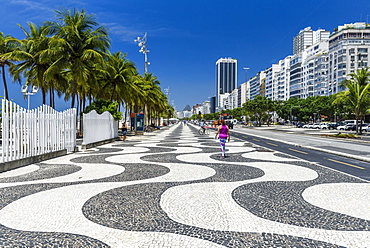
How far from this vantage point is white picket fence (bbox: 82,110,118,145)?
1744 cm

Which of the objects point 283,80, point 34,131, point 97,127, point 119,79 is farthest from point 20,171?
point 283,80

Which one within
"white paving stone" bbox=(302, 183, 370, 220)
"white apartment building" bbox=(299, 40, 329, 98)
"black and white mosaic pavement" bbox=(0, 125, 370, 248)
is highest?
"white apartment building" bbox=(299, 40, 329, 98)

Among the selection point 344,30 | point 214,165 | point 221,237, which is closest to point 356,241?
point 221,237

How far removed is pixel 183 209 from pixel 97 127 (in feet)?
50.7

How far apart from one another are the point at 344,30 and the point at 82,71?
91.2 m

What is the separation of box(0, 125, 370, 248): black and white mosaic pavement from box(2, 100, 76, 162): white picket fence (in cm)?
133

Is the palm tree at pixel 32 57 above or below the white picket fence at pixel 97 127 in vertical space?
above

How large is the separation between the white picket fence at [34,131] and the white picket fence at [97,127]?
1.70m

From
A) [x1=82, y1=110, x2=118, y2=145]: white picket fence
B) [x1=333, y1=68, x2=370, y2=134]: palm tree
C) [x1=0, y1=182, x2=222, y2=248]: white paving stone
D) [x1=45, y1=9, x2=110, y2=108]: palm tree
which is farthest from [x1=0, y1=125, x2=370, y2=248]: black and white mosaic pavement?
[x1=333, y1=68, x2=370, y2=134]: palm tree

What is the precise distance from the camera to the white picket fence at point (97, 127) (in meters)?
17.4

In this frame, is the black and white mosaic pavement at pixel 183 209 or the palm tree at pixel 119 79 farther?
the palm tree at pixel 119 79

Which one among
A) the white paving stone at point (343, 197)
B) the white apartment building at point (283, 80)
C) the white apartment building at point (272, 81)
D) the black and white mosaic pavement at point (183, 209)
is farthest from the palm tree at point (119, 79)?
the white apartment building at point (272, 81)

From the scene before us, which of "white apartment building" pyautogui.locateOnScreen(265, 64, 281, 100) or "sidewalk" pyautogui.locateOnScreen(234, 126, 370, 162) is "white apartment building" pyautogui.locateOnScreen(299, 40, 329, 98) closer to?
"white apartment building" pyautogui.locateOnScreen(265, 64, 281, 100)

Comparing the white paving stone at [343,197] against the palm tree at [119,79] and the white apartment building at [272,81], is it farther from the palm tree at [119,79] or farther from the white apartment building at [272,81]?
the white apartment building at [272,81]
